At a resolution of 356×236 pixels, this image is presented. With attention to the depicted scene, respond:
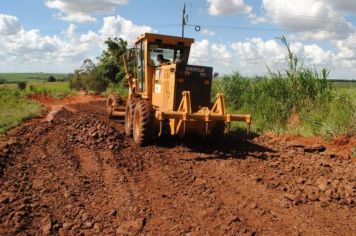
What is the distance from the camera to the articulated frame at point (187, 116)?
8.27 m

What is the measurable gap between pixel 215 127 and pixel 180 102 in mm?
1016

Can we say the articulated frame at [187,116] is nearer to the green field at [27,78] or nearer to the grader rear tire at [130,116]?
the grader rear tire at [130,116]

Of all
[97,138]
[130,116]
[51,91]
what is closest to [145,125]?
[97,138]

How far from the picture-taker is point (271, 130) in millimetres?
12062

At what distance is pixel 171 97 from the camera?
9.16m

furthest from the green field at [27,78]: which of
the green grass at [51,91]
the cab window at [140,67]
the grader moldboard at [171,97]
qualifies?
the grader moldboard at [171,97]

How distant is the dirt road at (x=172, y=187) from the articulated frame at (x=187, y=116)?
1.86 ft

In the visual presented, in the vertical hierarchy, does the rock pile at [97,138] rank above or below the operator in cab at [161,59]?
below

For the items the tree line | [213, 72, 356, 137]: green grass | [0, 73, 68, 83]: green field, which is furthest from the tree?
[0, 73, 68, 83]: green field

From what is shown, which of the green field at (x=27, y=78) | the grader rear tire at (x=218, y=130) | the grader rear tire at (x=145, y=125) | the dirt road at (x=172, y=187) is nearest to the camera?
the dirt road at (x=172, y=187)

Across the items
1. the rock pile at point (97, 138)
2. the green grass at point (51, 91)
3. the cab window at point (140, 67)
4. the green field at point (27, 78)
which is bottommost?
the green field at point (27, 78)

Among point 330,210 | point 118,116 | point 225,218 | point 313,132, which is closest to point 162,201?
point 225,218

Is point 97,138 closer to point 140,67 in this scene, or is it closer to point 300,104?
point 140,67

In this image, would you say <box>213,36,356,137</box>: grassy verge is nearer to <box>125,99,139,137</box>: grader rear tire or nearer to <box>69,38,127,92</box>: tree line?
<box>125,99,139,137</box>: grader rear tire
